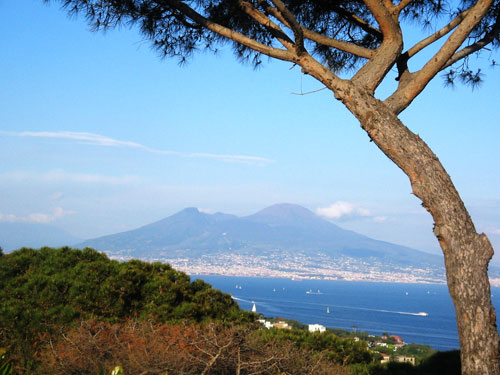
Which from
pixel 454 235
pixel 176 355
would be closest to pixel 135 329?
pixel 176 355

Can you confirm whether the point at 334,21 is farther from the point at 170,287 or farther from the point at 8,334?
the point at 8,334

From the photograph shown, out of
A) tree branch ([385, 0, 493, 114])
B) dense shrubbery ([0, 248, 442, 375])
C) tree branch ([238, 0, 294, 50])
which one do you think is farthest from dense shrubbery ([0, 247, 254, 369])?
tree branch ([385, 0, 493, 114])

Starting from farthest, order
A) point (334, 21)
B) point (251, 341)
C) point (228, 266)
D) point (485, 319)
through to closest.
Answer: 1. point (228, 266)
2. point (334, 21)
3. point (251, 341)
4. point (485, 319)

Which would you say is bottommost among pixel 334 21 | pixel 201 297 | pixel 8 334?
pixel 8 334

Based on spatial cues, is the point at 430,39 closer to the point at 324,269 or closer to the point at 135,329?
the point at 135,329

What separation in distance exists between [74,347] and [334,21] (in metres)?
4.24

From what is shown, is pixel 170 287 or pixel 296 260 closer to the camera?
pixel 170 287

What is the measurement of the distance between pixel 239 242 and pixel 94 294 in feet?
478

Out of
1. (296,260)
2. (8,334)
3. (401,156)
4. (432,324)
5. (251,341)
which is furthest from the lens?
(296,260)

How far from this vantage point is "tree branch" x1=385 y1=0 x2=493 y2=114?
3939 mm

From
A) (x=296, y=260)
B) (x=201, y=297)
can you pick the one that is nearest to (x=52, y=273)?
(x=201, y=297)

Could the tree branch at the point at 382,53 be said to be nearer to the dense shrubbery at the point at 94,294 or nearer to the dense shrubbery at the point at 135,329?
the dense shrubbery at the point at 135,329

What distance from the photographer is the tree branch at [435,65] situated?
155 inches

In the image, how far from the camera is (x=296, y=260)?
143 meters
